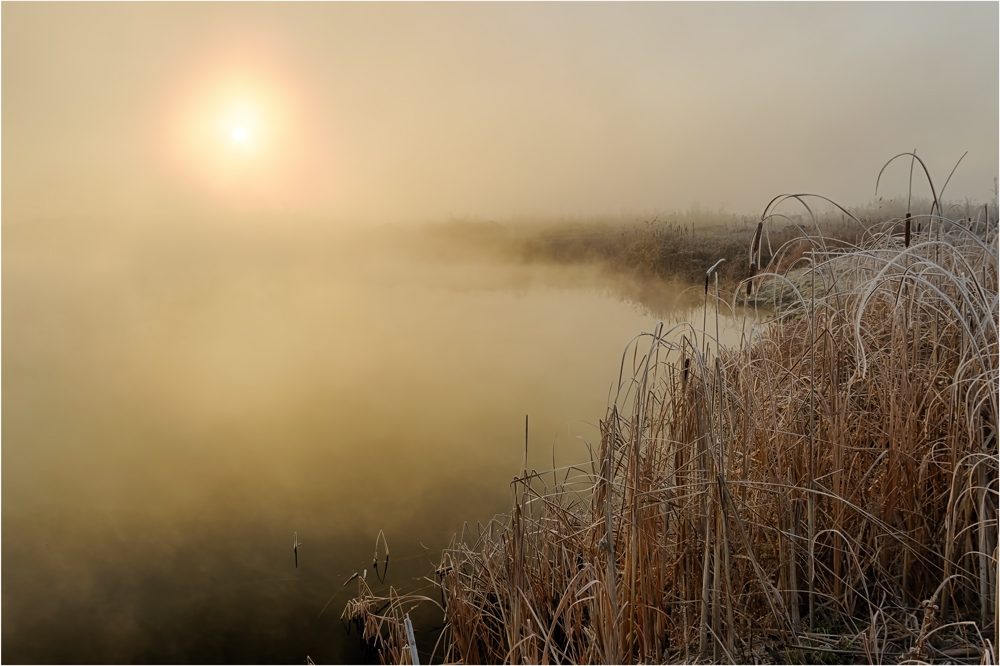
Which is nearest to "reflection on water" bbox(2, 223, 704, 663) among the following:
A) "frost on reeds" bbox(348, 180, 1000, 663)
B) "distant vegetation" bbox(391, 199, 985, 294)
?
"distant vegetation" bbox(391, 199, 985, 294)

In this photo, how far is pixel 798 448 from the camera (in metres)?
1.30

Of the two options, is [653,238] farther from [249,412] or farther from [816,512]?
[249,412]

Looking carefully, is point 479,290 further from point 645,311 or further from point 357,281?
point 645,311

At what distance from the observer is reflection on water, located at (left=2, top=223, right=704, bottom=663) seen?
186cm

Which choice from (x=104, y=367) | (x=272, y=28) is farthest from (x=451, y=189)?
(x=104, y=367)

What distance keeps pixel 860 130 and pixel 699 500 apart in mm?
1483

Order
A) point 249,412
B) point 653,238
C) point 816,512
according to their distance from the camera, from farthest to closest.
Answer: point 653,238 < point 249,412 < point 816,512

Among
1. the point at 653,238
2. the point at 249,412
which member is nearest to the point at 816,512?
the point at 653,238

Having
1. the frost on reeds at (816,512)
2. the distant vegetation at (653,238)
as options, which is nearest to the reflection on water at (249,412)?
the distant vegetation at (653,238)

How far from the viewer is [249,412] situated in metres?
1.95

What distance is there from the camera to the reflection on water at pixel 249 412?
1855 millimetres

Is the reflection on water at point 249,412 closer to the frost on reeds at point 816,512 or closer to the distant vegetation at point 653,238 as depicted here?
the distant vegetation at point 653,238

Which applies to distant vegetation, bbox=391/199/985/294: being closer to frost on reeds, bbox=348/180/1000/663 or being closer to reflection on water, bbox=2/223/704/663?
reflection on water, bbox=2/223/704/663

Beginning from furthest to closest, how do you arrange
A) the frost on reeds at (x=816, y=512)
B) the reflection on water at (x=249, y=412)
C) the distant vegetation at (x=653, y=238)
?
1. the distant vegetation at (x=653, y=238)
2. the reflection on water at (x=249, y=412)
3. the frost on reeds at (x=816, y=512)
